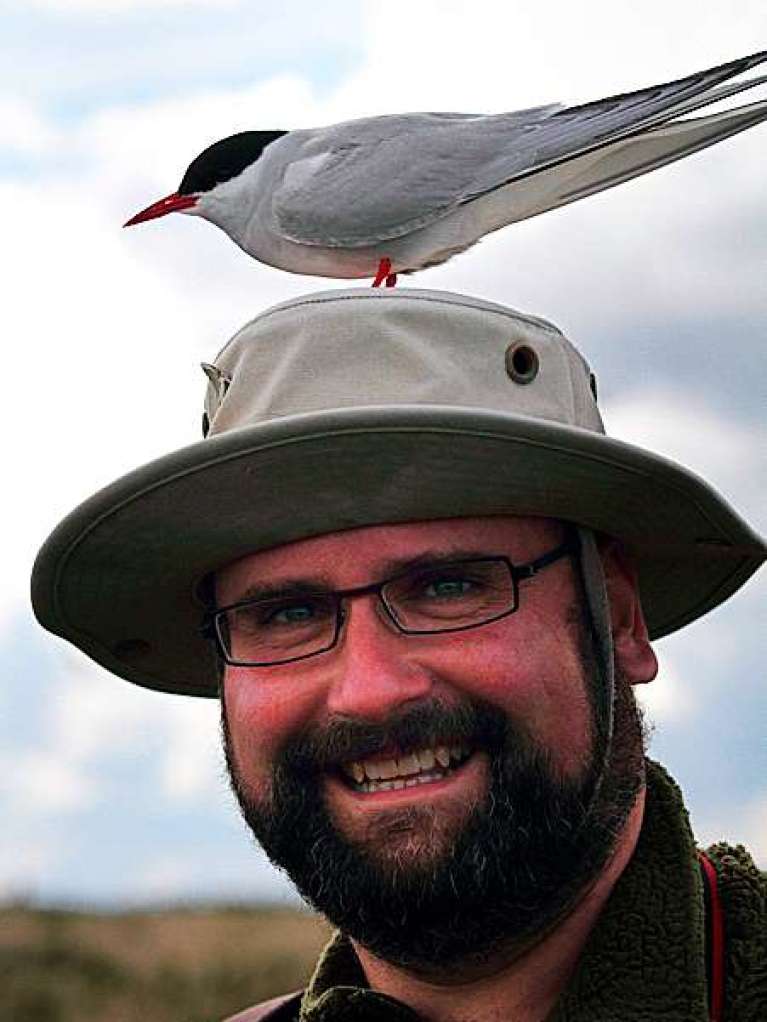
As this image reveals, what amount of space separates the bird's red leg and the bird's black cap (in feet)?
2.85

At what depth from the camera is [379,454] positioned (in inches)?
114

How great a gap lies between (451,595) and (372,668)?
21 centimetres

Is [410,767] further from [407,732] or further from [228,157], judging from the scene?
[228,157]

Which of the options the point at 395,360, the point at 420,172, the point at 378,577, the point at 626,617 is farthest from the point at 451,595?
the point at 420,172

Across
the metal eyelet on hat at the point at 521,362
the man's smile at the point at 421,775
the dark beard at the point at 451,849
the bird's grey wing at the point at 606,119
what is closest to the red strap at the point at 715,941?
the dark beard at the point at 451,849

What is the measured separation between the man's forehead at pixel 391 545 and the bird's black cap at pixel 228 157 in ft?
10.9

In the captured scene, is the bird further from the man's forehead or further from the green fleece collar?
the green fleece collar

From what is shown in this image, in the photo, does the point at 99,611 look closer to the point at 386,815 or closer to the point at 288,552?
the point at 288,552

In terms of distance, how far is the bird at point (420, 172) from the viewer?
504cm

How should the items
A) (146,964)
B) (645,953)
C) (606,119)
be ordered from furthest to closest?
1. (146,964)
2. (606,119)
3. (645,953)

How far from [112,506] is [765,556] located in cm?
126

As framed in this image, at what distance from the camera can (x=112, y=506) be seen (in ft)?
10.2

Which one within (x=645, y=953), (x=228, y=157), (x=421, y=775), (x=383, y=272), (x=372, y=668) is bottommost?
(x=645, y=953)

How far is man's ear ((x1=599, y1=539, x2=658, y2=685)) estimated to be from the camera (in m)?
3.31
